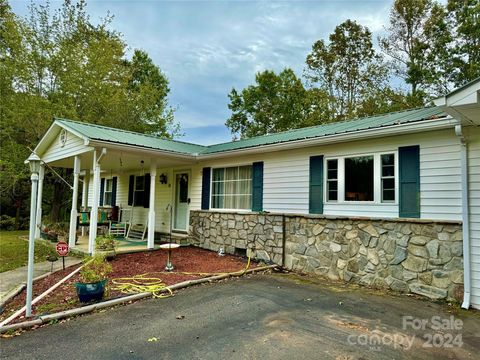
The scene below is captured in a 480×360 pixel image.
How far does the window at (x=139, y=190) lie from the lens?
37.5ft

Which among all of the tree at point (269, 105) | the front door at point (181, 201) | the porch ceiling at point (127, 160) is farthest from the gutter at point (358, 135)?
the tree at point (269, 105)

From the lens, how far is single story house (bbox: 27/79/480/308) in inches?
194

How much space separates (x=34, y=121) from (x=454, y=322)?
1523 cm

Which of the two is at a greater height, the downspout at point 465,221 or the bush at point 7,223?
the downspout at point 465,221

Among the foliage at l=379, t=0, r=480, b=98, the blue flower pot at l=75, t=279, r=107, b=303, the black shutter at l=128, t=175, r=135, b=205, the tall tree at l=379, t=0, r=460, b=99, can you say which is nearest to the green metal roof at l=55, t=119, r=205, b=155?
the black shutter at l=128, t=175, r=135, b=205

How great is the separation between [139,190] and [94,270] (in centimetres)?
707

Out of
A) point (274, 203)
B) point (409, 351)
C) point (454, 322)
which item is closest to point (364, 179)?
point (274, 203)

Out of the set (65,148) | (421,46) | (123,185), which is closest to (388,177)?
(65,148)

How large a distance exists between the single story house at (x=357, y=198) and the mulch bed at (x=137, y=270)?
1.93ft

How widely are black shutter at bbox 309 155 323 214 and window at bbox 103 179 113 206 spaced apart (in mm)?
9770

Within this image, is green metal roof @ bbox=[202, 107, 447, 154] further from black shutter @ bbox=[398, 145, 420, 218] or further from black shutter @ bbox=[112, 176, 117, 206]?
black shutter @ bbox=[112, 176, 117, 206]

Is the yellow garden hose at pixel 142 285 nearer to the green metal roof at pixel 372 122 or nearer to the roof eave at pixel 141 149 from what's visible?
the roof eave at pixel 141 149

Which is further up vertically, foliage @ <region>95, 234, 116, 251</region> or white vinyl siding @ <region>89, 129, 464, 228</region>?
white vinyl siding @ <region>89, 129, 464, 228</region>

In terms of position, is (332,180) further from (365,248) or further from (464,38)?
(464,38)
